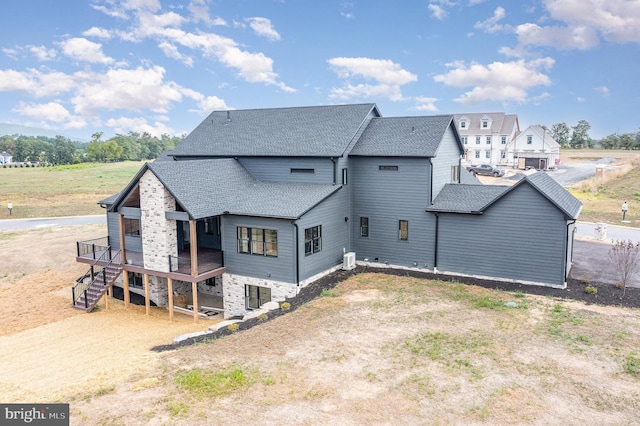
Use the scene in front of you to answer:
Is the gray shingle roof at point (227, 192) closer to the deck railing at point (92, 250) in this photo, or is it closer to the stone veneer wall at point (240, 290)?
the stone veneer wall at point (240, 290)

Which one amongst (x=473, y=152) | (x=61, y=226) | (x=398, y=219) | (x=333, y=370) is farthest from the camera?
(x=473, y=152)

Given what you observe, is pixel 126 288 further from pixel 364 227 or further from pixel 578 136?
pixel 578 136

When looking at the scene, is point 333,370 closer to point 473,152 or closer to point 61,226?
point 61,226

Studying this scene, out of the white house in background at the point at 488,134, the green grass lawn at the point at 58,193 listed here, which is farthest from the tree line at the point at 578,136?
the green grass lawn at the point at 58,193

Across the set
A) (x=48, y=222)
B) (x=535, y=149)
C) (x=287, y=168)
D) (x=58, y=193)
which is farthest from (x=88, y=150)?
(x=287, y=168)

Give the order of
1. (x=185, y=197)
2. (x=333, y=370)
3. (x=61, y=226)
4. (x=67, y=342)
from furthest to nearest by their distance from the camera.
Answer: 1. (x=61, y=226)
2. (x=185, y=197)
3. (x=67, y=342)
4. (x=333, y=370)

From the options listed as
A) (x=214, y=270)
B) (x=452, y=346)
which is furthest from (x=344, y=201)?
(x=452, y=346)

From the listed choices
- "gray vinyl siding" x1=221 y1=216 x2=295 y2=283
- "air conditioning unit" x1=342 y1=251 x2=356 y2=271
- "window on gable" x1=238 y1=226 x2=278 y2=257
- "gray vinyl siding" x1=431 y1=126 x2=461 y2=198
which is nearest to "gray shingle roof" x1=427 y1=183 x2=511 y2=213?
"gray vinyl siding" x1=431 y1=126 x2=461 y2=198
